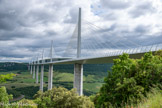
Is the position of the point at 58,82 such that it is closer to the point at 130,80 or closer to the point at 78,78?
the point at 78,78

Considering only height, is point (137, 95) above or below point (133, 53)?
below

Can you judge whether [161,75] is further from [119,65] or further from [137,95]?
[119,65]

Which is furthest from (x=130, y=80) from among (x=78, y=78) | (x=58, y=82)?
(x=58, y=82)

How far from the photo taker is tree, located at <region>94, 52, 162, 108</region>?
39.5 ft

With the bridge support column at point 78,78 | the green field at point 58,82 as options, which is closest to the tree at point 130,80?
the bridge support column at point 78,78

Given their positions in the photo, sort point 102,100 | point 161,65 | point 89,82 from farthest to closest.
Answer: point 89,82 → point 102,100 → point 161,65

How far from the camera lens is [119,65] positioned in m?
14.8

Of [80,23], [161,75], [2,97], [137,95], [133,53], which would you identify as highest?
[80,23]

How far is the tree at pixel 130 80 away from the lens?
1204 centimetres

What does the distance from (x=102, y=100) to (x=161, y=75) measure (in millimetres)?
4640

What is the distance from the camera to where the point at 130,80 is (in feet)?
40.8

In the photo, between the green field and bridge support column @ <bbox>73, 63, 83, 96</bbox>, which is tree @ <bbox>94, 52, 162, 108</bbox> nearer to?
bridge support column @ <bbox>73, 63, 83, 96</bbox>

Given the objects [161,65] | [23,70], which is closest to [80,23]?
[161,65]

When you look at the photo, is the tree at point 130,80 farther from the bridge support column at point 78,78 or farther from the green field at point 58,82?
the green field at point 58,82
